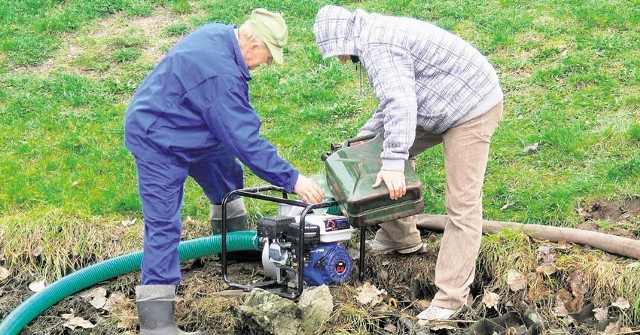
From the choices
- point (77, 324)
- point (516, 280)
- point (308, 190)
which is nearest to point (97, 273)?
point (77, 324)

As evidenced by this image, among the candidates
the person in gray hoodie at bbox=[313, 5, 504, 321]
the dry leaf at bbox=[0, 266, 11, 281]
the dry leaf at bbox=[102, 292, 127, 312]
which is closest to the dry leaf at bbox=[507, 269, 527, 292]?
the person in gray hoodie at bbox=[313, 5, 504, 321]

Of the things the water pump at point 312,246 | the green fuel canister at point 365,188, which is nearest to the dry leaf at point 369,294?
the water pump at point 312,246

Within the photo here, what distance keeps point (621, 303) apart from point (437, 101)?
149 centimetres

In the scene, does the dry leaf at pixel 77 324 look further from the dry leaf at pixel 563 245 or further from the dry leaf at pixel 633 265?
the dry leaf at pixel 633 265

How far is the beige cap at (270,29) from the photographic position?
15.2 feet

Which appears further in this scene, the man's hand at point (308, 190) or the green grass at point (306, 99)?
the green grass at point (306, 99)

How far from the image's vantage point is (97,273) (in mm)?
5414

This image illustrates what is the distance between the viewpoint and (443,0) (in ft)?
29.6

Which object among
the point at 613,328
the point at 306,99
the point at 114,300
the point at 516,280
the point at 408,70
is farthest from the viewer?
the point at 306,99

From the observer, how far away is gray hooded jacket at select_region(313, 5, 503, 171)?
4.43 m

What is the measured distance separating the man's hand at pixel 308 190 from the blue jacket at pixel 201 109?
0.15 ft

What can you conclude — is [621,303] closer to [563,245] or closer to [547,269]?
[547,269]

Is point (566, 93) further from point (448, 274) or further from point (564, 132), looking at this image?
point (448, 274)

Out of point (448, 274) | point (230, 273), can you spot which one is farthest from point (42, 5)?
point (448, 274)
